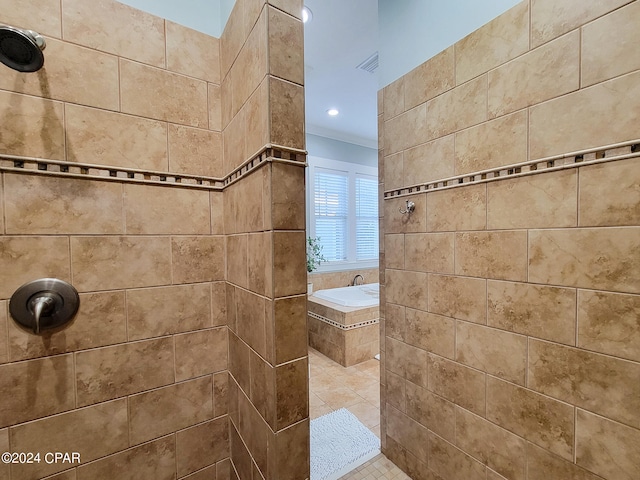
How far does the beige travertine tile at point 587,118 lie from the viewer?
793 mm

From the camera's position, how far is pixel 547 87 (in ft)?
3.13

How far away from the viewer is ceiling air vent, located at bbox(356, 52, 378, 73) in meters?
2.37

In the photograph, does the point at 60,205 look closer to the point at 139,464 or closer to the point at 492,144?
the point at 139,464

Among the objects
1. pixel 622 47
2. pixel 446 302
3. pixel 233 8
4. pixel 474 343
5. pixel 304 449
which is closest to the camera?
pixel 622 47

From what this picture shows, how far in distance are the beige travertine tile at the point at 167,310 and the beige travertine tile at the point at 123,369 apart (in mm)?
49

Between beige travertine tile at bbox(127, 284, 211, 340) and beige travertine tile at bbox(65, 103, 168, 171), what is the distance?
49cm

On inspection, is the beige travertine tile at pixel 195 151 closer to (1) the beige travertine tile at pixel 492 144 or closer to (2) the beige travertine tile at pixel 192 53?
(2) the beige travertine tile at pixel 192 53

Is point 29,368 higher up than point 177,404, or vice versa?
point 29,368

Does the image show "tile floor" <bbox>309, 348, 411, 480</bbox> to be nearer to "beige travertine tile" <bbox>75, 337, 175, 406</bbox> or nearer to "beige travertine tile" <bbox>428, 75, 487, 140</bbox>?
"beige travertine tile" <bbox>75, 337, 175, 406</bbox>

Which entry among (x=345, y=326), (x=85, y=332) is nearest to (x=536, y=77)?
(x=85, y=332)

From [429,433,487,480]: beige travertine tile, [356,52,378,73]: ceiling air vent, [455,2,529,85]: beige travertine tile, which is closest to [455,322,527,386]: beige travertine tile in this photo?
[429,433,487,480]: beige travertine tile

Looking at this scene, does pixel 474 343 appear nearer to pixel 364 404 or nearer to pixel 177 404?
pixel 177 404

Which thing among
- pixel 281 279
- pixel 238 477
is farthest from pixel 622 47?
pixel 238 477

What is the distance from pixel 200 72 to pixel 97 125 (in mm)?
457
